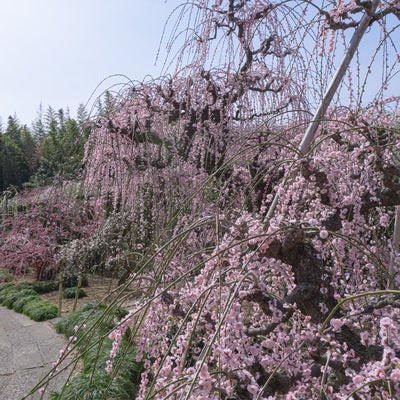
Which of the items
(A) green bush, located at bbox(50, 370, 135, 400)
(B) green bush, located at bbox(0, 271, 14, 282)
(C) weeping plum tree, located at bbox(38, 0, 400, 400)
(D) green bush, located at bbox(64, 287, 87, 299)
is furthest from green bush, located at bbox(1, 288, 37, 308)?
(C) weeping plum tree, located at bbox(38, 0, 400, 400)

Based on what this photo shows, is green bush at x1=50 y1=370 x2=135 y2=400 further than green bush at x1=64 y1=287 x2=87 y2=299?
No

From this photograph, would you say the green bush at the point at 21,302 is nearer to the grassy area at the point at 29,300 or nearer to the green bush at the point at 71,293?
the grassy area at the point at 29,300

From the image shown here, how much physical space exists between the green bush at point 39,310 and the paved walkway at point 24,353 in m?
0.08

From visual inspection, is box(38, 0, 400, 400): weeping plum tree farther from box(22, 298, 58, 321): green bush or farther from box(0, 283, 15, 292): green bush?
box(0, 283, 15, 292): green bush

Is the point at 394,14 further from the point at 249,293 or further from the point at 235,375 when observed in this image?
the point at 235,375

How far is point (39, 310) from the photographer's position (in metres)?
5.43

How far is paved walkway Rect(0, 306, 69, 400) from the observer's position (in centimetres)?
344

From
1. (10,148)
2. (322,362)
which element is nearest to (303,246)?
(322,362)

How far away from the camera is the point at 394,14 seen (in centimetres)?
186

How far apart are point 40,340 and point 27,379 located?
41.3 inches

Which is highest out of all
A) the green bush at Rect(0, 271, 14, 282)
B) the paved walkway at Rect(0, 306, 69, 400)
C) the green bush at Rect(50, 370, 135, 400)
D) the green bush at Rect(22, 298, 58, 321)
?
the green bush at Rect(50, 370, 135, 400)

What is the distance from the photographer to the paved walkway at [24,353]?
3.44 m

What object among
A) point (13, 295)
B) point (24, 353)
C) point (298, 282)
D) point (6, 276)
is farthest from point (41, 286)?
point (298, 282)

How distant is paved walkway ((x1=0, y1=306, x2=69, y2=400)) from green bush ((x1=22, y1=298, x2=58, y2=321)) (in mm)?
78
